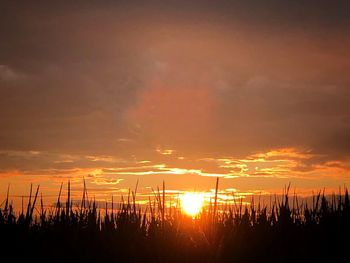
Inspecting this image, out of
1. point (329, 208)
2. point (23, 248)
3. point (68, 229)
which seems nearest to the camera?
point (23, 248)

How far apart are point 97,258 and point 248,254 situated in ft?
8.64

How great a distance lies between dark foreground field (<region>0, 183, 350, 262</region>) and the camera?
856 centimetres

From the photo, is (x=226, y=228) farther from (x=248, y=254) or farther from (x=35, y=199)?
(x=35, y=199)

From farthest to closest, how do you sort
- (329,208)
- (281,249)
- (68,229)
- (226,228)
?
1. (329,208)
2. (226,228)
3. (68,229)
4. (281,249)

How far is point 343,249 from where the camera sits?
361 inches

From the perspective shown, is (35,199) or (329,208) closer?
(35,199)

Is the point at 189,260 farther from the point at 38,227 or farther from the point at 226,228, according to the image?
the point at 38,227

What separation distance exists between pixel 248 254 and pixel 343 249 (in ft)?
5.99

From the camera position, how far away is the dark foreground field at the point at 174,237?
8.56 meters

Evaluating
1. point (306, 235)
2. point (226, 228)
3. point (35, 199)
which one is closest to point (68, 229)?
point (35, 199)

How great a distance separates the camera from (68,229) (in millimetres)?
9586

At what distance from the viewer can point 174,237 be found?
9.39 meters

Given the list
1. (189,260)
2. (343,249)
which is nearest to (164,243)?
(189,260)

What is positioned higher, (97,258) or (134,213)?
(134,213)
